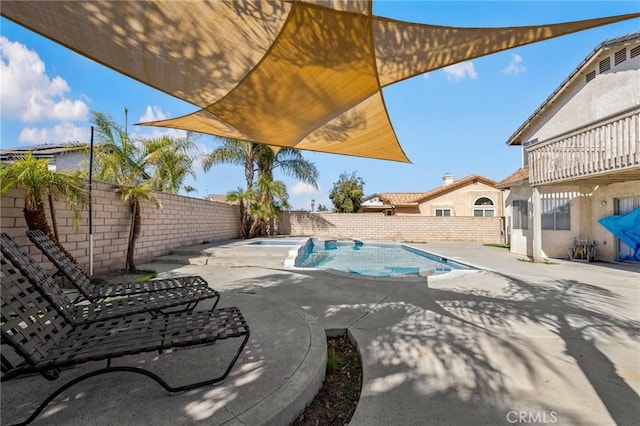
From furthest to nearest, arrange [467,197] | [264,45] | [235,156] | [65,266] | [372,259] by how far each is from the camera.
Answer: [467,197], [235,156], [372,259], [264,45], [65,266]

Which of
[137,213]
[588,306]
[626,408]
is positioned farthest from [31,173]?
[588,306]

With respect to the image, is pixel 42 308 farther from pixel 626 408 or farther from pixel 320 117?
pixel 626 408

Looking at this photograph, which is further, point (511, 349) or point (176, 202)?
point (176, 202)

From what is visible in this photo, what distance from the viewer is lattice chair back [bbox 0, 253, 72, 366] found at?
71.6 inches

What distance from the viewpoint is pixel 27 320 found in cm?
207

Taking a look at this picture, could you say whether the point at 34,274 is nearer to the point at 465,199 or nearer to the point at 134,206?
the point at 134,206

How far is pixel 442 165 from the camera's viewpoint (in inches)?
1212

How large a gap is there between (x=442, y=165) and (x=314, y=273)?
28.0m

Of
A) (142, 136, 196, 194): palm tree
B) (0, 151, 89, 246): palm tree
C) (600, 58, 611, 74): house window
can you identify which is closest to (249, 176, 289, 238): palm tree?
(142, 136, 196, 194): palm tree

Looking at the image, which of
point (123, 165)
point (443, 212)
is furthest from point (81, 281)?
point (443, 212)

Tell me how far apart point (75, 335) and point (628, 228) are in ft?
44.2

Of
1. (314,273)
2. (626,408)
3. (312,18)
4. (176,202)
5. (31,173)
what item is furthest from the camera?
(176,202)

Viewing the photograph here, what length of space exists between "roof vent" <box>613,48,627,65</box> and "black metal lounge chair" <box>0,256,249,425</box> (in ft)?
49.7

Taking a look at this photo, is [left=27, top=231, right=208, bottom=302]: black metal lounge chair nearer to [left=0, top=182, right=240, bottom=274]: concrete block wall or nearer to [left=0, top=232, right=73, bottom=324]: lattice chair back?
[left=0, top=232, right=73, bottom=324]: lattice chair back
